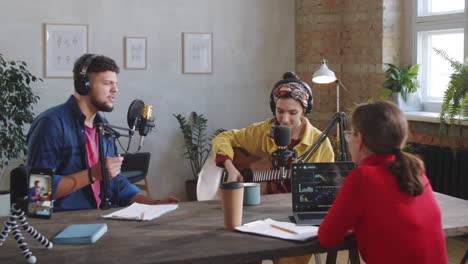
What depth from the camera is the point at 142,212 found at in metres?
2.32

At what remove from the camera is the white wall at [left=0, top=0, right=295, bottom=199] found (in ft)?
17.8

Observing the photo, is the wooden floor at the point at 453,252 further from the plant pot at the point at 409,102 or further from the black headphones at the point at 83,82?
the black headphones at the point at 83,82

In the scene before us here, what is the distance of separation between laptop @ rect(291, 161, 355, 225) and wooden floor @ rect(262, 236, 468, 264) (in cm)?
184

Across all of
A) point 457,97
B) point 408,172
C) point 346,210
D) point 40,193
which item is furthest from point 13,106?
point 408,172

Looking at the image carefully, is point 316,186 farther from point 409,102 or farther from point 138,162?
point 409,102

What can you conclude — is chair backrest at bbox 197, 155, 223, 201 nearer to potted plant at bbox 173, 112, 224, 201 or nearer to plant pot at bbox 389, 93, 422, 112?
plant pot at bbox 389, 93, 422, 112

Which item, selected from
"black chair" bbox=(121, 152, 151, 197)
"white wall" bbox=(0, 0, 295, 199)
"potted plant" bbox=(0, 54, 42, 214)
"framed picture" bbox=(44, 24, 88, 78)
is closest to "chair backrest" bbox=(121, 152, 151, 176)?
"black chair" bbox=(121, 152, 151, 197)

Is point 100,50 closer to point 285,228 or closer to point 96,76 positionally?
point 96,76

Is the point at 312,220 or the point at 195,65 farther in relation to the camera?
the point at 195,65

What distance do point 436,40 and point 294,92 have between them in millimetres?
2732

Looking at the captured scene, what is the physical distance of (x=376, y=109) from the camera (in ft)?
6.25

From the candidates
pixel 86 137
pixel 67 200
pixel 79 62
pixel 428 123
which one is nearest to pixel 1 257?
pixel 67 200

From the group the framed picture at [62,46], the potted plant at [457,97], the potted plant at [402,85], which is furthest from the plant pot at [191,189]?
the potted plant at [457,97]

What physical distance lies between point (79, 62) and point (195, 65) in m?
3.22
